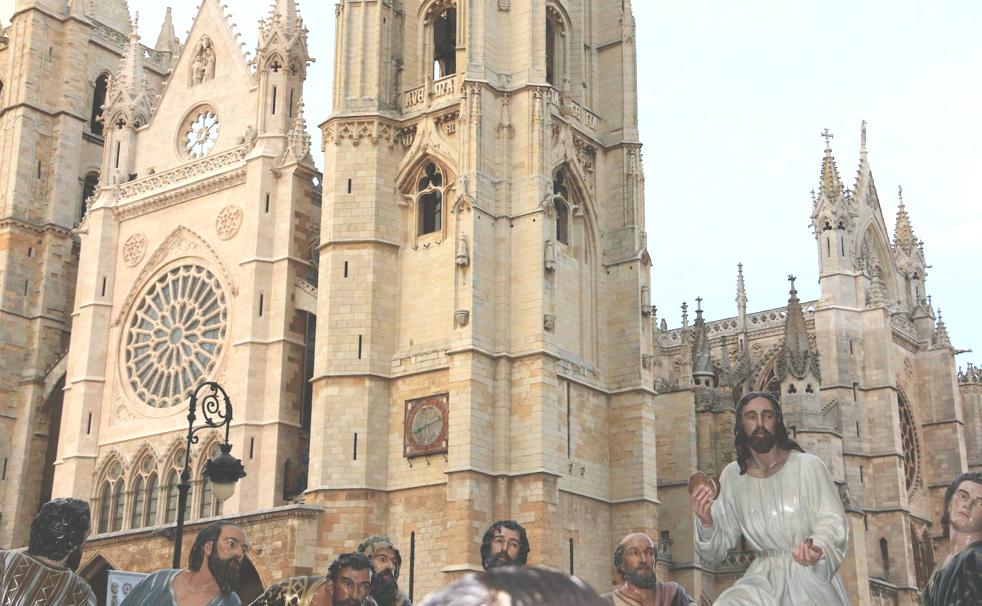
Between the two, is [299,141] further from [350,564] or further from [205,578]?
[205,578]

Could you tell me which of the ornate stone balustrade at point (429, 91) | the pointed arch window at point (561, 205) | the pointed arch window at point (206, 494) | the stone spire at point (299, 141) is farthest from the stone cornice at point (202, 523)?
the ornate stone balustrade at point (429, 91)

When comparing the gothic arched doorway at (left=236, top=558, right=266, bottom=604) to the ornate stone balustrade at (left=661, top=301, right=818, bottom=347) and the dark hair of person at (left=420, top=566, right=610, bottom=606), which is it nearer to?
the ornate stone balustrade at (left=661, top=301, right=818, bottom=347)

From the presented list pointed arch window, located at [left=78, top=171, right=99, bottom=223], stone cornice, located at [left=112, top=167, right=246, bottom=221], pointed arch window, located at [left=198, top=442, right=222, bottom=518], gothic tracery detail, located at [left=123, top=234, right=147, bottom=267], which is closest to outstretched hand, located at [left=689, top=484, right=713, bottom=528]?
pointed arch window, located at [left=198, top=442, right=222, bottom=518]

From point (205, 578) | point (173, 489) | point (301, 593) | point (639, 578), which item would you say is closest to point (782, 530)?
point (639, 578)

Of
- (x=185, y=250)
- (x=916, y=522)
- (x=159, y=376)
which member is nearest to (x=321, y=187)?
(x=185, y=250)

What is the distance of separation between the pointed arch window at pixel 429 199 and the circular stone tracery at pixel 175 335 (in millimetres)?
5449

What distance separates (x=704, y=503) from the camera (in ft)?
19.9

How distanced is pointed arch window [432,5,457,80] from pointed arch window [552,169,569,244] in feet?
11.4

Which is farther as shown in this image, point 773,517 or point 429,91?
point 429,91

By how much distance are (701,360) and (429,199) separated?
10.6 m

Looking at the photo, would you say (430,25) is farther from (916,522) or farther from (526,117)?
(916,522)

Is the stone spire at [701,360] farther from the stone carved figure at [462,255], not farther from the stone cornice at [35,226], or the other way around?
the stone cornice at [35,226]

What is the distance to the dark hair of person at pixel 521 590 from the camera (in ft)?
6.92

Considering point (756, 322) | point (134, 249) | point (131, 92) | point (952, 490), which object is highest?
point (131, 92)
